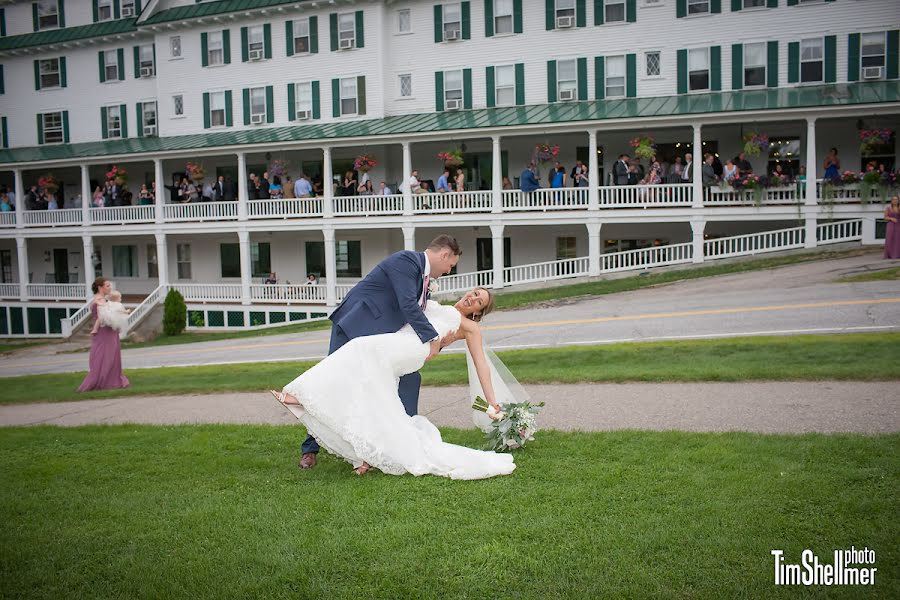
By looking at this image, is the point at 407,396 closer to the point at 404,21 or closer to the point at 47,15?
the point at 404,21

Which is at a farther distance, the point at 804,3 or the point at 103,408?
the point at 804,3

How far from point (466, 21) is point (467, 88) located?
9.14ft

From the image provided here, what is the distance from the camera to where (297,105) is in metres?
37.5

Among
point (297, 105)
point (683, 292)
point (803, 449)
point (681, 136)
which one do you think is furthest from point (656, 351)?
point (297, 105)

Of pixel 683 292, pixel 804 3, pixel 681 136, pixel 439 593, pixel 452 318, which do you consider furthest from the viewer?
pixel 681 136

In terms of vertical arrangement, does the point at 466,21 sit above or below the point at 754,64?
above

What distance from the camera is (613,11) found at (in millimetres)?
32125

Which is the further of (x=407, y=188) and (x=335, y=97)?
(x=335, y=97)

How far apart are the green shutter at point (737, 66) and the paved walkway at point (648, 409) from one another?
877 inches

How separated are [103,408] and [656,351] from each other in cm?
954

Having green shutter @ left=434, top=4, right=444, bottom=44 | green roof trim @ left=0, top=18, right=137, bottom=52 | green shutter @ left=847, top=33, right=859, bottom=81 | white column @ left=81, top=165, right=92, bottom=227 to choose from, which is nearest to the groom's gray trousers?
green shutter @ left=847, top=33, right=859, bottom=81

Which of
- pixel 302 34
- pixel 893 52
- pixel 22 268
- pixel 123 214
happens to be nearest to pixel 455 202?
pixel 302 34

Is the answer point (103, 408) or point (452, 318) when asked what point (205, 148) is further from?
point (452, 318)

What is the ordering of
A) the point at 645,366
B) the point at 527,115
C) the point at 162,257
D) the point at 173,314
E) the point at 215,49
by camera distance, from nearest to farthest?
the point at 645,366 → the point at 527,115 → the point at 173,314 → the point at 162,257 → the point at 215,49
